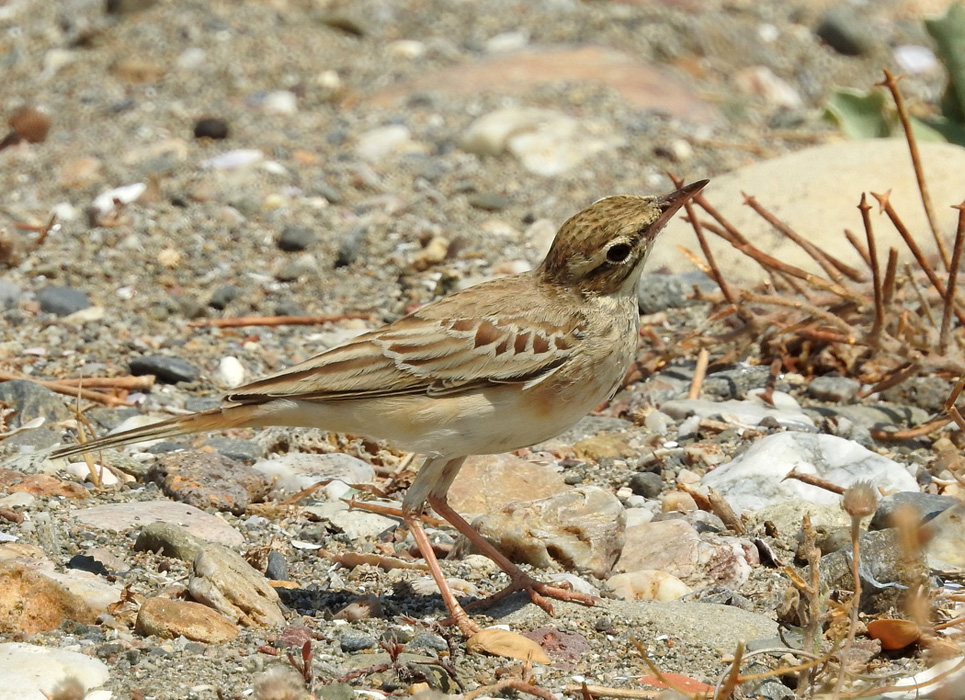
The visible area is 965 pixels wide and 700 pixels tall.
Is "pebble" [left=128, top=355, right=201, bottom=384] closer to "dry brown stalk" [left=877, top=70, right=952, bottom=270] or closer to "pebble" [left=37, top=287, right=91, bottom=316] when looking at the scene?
"pebble" [left=37, top=287, right=91, bottom=316]

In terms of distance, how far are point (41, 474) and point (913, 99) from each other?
8.52 m

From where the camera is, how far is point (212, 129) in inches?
410

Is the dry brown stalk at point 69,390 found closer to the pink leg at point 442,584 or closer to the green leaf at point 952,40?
the pink leg at point 442,584

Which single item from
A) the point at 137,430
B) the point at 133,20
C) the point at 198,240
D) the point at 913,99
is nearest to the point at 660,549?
the point at 137,430

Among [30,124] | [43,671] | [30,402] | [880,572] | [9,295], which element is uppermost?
[880,572]

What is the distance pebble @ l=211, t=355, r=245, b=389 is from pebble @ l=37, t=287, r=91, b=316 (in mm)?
1130

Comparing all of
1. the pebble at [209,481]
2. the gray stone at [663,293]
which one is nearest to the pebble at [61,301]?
the pebble at [209,481]

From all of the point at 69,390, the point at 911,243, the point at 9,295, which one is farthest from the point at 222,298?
the point at 911,243

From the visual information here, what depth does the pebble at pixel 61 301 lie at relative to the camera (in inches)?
311

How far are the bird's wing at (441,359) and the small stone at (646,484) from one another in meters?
1.18

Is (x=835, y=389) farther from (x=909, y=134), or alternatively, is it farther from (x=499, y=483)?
(x=499, y=483)

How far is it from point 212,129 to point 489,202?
94.7 inches

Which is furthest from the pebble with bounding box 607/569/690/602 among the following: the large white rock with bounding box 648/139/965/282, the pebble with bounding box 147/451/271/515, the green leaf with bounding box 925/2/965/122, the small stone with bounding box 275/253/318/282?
the green leaf with bounding box 925/2/965/122

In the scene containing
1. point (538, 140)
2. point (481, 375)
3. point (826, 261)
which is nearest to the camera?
point (481, 375)
